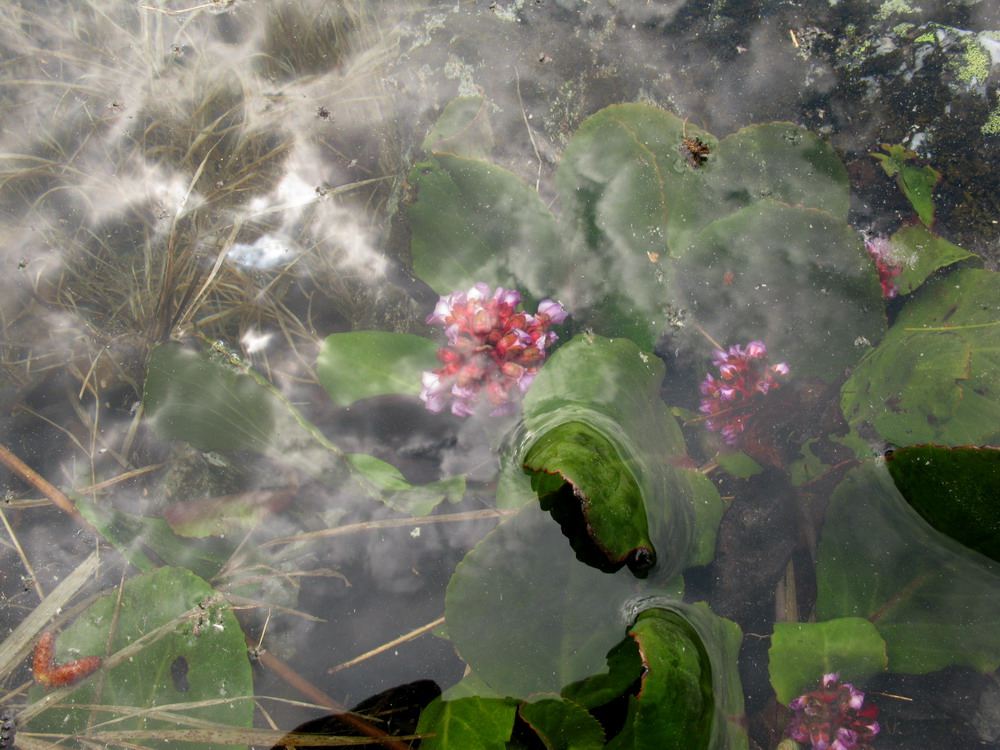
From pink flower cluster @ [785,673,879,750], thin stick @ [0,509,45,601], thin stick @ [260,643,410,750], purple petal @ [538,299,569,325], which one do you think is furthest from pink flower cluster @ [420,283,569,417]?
thin stick @ [0,509,45,601]

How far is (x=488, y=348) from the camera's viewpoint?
1456 millimetres

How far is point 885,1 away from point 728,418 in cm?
125

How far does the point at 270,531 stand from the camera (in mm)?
1544

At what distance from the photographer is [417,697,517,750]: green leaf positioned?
1120 millimetres

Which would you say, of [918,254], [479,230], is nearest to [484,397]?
[479,230]

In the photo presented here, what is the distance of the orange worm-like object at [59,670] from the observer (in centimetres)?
141

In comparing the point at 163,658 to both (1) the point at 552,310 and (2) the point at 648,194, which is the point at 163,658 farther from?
(2) the point at 648,194

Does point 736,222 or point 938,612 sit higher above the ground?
point 736,222

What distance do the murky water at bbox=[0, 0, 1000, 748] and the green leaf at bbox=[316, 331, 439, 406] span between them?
0.01m

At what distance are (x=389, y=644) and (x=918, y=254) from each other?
1635 mm

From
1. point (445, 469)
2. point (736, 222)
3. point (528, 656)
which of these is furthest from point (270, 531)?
point (736, 222)

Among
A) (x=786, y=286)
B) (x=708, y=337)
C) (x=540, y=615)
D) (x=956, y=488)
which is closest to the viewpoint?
(x=956, y=488)

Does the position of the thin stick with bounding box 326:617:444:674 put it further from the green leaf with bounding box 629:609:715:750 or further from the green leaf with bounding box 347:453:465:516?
the green leaf with bounding box 629:609:715:750

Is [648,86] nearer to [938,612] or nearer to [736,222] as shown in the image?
[736,222]
